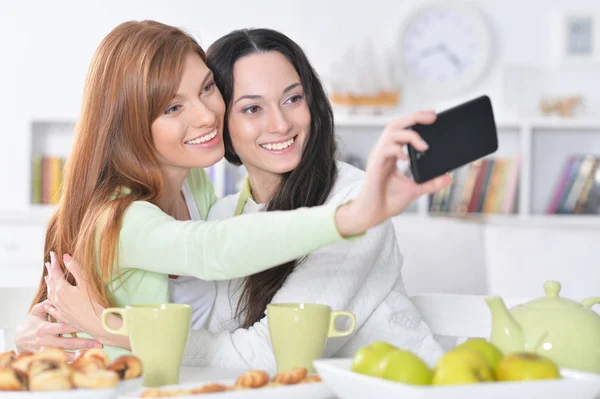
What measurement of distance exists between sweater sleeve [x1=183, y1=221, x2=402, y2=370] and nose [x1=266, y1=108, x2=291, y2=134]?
0.98ft

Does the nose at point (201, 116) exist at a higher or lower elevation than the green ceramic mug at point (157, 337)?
higher

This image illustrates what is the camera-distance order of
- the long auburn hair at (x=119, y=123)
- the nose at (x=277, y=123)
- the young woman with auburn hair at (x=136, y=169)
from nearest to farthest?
the young woman with auburn hair at (x=136, y=169)
the long auburn hair at (x=119, y=123)
the nose at (x=277, y=123)

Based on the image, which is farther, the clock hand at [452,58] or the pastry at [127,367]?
the clock hand at [452,58]

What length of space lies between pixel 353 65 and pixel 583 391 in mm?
3334

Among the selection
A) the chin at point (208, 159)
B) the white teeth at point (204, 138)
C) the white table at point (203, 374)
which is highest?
the white teeth at point (204, 138)

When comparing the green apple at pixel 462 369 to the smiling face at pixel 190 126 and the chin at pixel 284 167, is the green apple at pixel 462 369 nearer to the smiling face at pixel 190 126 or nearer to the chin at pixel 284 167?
the smiling face at pixel 190 126

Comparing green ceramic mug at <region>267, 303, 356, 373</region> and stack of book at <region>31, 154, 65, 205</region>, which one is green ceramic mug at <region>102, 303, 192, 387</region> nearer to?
green ceramic mug at <region>267, 303, 356, 373</region>

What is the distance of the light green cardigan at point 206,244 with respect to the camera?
106 centimetres

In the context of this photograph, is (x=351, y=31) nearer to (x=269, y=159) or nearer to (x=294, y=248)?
(x=269, y=159)

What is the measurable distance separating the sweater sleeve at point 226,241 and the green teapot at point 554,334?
0.22m

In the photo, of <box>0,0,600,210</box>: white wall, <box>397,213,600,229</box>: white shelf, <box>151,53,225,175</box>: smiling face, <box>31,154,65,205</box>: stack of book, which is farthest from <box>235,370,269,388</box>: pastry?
<box>31,154,65,205</box>: stack of book

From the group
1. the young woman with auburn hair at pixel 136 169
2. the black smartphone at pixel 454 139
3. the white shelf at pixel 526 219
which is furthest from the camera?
the white shelf at pixel 526 219

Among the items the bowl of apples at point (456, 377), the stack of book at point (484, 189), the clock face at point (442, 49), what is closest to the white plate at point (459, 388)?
the bowl of apples at point (456, 377)

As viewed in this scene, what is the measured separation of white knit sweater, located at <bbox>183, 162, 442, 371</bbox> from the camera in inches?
53.1
